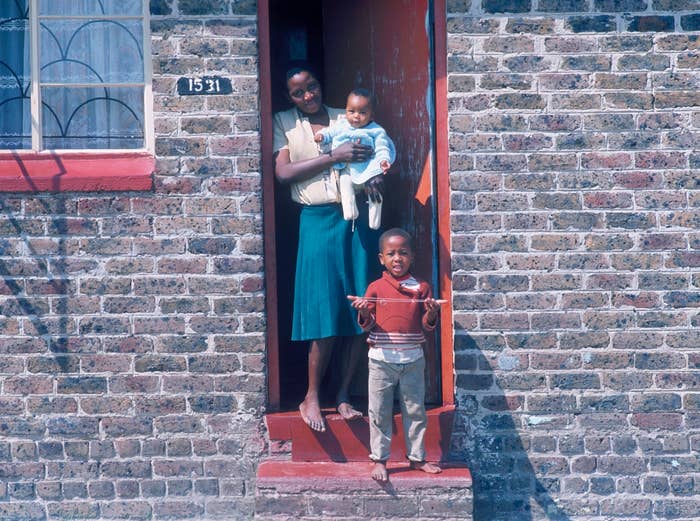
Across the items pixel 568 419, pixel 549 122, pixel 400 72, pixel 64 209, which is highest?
pixel 400 72

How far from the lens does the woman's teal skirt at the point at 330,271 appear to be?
225 inches

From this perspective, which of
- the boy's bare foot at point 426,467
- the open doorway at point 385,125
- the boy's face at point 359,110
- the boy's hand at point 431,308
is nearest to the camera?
the boy's hand at point 431,308

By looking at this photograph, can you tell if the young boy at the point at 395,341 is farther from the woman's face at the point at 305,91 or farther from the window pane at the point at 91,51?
the window pane at the point at 91,51

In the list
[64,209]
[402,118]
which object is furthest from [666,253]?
[64,209]

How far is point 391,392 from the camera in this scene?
5.41 metres

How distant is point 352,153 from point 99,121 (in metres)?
1.54

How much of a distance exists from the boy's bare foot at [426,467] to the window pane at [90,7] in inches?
120

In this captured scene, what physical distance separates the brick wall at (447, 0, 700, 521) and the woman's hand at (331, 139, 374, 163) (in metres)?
0.50

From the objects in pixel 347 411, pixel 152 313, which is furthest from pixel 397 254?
pixel 152 313

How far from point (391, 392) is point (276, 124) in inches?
67.5

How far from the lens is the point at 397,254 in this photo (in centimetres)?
537

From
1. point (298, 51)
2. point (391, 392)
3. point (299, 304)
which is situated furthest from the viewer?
point (298, 51)

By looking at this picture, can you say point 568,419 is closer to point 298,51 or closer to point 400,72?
point 400,72

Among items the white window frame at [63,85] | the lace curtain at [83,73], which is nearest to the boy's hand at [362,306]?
the white window frame at [63,85]
